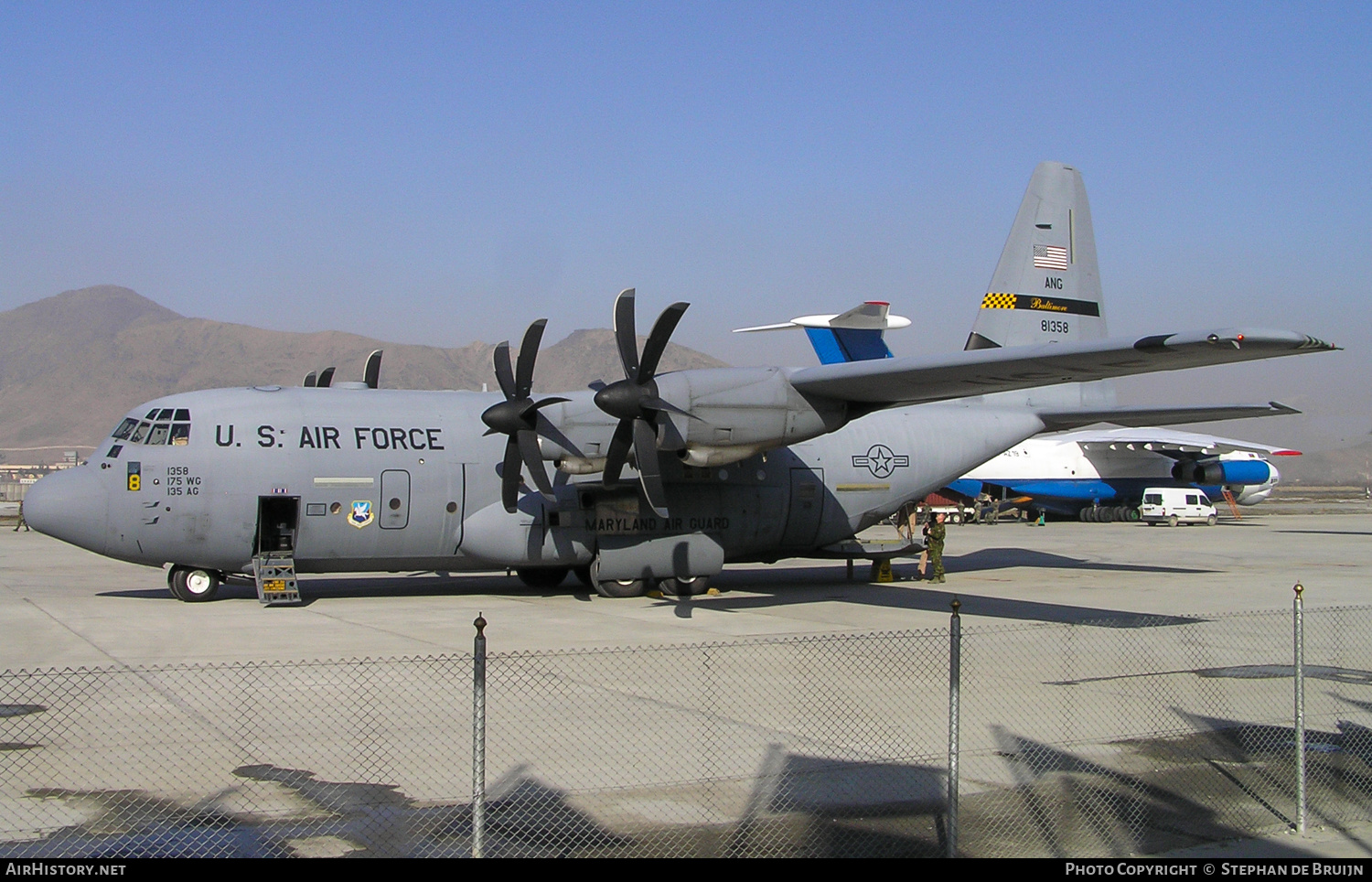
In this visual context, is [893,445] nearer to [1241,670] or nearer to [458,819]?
[1241,670]

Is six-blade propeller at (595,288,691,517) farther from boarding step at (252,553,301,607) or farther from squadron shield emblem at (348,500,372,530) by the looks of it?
boarding step at (252,553,301,607)

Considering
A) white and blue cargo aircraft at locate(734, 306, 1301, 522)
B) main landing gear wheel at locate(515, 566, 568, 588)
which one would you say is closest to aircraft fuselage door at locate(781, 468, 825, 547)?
main landing gear wheel at locate(515, 566, 568, 588)

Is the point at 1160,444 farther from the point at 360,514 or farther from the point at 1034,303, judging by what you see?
the point at 360,514

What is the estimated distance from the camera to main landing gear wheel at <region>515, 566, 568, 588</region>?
2150 centimetres

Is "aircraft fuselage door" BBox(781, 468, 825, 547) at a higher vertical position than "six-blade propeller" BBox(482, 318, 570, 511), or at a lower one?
lower

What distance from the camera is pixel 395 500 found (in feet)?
62.4

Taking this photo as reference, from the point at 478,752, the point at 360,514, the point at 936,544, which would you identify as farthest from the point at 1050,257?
the point at 478,752

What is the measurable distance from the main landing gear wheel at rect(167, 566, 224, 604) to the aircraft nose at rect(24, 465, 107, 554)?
1.29m

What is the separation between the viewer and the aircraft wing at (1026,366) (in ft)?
39.7

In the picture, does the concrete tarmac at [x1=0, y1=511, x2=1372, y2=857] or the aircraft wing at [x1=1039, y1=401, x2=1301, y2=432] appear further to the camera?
the aircraft wing at [x1=1039, y1=401, x2=1301, y2=432]

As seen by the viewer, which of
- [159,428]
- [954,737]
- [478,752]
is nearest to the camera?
[478,752]

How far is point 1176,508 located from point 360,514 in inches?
1648
